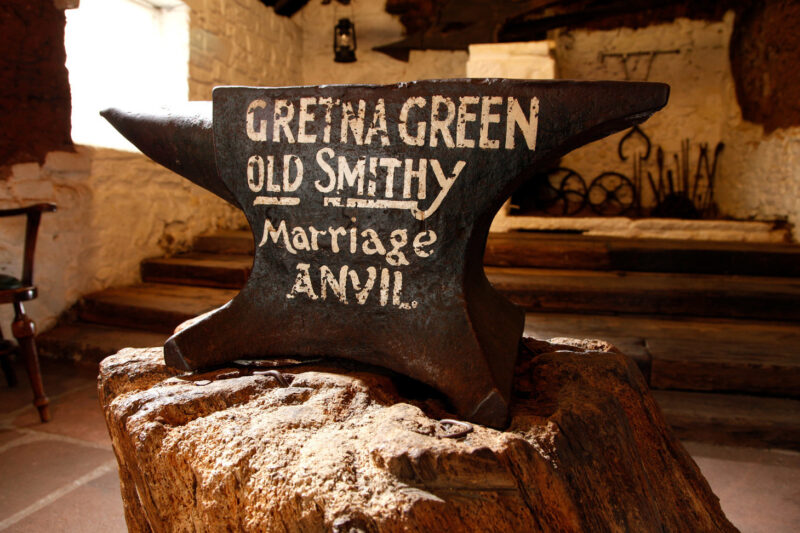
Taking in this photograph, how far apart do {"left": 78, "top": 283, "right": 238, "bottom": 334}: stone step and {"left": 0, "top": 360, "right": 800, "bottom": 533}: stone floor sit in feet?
1.99

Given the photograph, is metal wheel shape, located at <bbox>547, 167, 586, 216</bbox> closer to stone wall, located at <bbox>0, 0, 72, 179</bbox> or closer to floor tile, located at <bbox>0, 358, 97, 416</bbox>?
stone wall, located at <bbox>0, 0, 72, 179</bbox>

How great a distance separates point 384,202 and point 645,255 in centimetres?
268

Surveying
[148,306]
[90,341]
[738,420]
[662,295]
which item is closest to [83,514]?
[90,341]

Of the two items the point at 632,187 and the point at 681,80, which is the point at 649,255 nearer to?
the point at 632,187

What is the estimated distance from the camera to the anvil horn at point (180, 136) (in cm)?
109

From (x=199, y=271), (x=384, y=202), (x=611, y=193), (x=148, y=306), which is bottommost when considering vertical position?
(x=148, y=306)

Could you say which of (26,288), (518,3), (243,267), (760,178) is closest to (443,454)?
(26,288)

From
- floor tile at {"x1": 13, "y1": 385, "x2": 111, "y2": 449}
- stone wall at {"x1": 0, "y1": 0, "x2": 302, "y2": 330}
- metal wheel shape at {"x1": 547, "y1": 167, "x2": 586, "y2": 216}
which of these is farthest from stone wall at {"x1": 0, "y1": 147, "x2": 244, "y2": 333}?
metal wheel shape at {"x1": 547, "y1": 167, "x2": 586, "y2": 216}

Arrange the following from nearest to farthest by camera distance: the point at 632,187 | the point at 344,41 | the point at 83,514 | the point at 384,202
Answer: the point at 384,202 → the point at 83,514 → the point at 344,41 → the point at 632,187

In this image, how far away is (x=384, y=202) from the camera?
3.22ft

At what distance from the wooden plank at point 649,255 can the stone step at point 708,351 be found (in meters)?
0.59

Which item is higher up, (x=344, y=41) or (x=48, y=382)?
(x=344, y=41)

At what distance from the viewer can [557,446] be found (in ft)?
2.72

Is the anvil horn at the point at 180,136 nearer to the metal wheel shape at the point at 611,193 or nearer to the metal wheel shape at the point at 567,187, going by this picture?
the metal wheel shape at the point at 567,187
